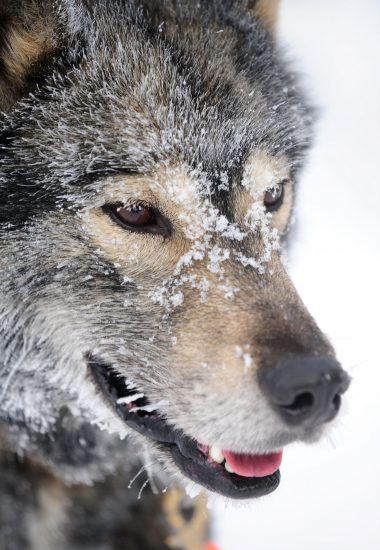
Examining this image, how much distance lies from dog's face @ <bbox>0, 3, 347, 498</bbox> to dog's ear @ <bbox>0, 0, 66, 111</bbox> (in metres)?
0.07

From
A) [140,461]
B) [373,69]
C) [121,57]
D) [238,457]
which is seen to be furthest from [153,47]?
[373,69]

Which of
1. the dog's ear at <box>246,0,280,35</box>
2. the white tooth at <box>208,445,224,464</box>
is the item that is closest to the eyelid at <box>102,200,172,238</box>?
the white tooth at <box>208,445,224,464</box>

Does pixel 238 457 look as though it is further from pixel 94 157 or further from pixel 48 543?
pixel 48 543

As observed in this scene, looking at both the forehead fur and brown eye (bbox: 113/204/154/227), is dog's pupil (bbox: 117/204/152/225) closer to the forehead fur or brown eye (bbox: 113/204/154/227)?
brown eye (bbox: 113/204/154/227)

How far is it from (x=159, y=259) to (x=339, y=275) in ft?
9.93

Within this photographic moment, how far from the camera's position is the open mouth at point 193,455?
7.84ft

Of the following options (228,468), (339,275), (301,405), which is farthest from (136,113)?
(339,275)

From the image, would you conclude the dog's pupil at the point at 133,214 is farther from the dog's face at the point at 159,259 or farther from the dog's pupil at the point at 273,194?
the dog's pupil at the point at 273,194

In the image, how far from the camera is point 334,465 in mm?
4301

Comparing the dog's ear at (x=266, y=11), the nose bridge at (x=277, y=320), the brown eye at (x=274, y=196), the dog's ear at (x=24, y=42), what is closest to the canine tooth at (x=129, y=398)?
the nose bridge at (x=277, y=320)

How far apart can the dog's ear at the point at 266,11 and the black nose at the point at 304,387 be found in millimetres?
1894

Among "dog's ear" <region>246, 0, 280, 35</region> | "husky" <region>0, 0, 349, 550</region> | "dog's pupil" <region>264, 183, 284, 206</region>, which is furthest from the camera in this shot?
"dog's ear" <region>246, 0, 280, 35</region>

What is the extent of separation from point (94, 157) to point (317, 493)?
2873mm

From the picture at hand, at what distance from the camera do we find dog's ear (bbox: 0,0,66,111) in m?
2.38
